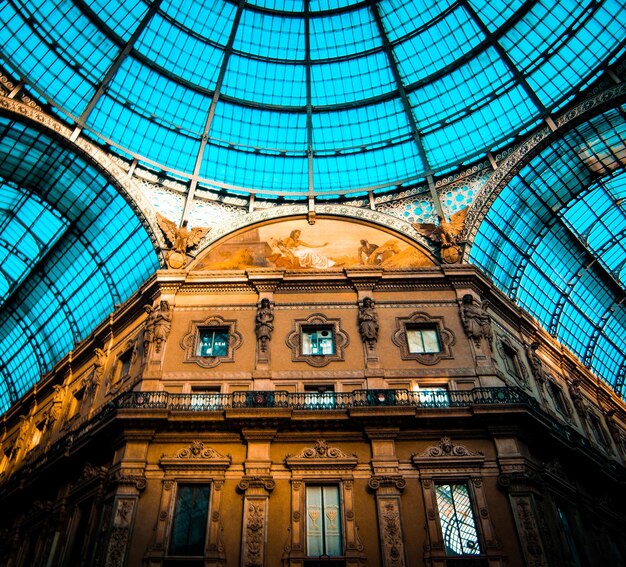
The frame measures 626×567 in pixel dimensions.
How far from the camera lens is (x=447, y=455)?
20531 mm

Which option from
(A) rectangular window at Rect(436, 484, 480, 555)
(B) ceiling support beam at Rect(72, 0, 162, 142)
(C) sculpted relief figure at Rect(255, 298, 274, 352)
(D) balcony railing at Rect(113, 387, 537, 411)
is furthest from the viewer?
(B) ceiling support beam at Rect(72, 0, 162, 142)

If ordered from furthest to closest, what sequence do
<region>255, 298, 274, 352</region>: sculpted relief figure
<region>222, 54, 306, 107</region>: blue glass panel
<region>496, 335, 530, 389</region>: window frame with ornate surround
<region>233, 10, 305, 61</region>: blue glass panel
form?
<region>222, 54, 306, 107</region>: blue glass panel → <region>233, 10, 305, 61</region>: blue glass panel → <region>496, 335, 530, 389</region>: window frame with ornate surround → <region>255, 298, 274, 352</region>: sculpted relief figure

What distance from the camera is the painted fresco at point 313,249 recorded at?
2766cm

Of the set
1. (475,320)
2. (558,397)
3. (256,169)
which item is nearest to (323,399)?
(475,320)

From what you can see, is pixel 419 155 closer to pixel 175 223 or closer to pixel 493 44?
pixel 493 44

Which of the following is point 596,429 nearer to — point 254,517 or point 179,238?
point 254,517

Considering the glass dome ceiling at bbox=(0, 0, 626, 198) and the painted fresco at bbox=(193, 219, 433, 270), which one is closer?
the painted fresco at bbox=(193, 219, 433, 270)

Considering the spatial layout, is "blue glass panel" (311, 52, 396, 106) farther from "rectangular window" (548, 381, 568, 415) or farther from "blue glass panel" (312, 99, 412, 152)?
"rectangular window" (548, 381, 568, 415)

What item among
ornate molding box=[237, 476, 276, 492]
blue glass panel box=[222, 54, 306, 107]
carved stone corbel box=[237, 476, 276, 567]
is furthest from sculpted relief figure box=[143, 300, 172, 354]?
blue glass panel box=[222, 54, 306, 107]

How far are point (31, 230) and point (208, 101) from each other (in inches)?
537

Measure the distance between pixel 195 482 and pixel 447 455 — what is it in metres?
9.13

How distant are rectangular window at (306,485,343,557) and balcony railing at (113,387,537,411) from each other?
3.01 m

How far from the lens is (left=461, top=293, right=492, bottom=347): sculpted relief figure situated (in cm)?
2420

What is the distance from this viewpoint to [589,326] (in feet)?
129
